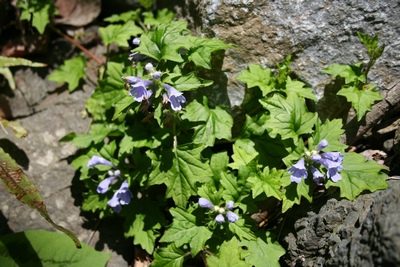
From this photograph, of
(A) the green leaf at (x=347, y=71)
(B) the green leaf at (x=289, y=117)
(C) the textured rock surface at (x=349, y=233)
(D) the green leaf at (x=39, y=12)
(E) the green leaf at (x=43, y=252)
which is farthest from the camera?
(D) the green leaf at (x=39, y=12)

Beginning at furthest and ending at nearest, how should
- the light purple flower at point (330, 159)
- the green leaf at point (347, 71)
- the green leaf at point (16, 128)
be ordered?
the green leaf at point (16, 128) → the green leaf at point (347, 71) → the light purple flower at point (330, 159)

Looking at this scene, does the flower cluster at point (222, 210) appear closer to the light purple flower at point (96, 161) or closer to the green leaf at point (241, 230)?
the green leaf at point (241, 230)

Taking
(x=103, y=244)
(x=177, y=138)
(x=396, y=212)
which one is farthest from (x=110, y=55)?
(x=396, y=212)

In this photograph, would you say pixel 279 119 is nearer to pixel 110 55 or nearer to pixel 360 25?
pixel 360 25

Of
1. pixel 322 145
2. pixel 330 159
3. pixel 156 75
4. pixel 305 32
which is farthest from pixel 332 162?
pixel 156 75

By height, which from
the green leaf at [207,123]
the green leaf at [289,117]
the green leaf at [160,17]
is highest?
the green leaf at [160,17]

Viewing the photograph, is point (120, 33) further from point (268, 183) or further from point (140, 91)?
point (268, 183)

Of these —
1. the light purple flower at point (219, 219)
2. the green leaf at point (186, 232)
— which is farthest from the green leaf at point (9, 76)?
the light purple flower at point (219, 219)
